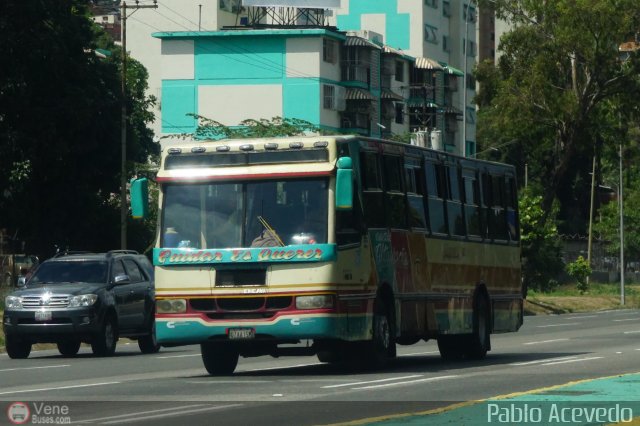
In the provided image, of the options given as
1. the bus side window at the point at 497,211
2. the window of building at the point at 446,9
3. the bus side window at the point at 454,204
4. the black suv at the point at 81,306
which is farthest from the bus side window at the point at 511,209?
the window of building at the point at 446,9

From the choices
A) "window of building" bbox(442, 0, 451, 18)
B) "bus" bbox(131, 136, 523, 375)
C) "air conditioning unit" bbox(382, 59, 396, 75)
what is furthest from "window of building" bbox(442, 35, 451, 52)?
"bus" bbox(131, 136, 523, 375)

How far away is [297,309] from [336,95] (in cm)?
7419

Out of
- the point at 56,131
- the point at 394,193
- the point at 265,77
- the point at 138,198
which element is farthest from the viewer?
the point at 265,77

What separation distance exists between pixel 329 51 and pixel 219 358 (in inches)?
2849

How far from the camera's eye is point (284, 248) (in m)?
19.9

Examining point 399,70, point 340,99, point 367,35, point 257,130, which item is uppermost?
point 367,35

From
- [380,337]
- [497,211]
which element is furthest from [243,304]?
[497,211]

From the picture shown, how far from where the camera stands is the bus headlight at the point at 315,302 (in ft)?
64.9

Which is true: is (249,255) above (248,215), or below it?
below

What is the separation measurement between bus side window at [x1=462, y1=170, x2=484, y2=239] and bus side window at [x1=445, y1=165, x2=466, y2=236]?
0.31 m

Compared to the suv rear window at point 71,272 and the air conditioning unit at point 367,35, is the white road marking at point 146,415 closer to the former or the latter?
the suv rear window at point 71,272

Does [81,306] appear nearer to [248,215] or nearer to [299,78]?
[248,215]

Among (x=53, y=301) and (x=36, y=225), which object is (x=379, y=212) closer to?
(x=53, y=301)

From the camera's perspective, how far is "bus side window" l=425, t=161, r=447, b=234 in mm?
23406
